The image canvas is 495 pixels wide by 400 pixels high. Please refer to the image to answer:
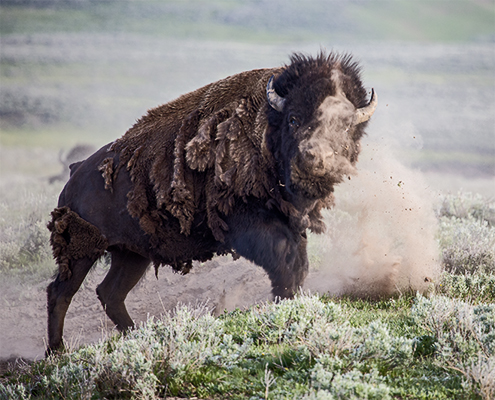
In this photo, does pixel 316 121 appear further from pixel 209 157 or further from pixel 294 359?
pixel 294 359

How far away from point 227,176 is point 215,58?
1835 cm

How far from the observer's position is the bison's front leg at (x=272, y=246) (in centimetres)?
465

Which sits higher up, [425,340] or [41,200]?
[425,340]

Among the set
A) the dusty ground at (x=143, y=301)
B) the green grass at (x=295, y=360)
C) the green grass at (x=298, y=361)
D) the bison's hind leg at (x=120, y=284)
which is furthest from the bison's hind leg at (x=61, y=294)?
the dusty ground at (x=143, y=301)

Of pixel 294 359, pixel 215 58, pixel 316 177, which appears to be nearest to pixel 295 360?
pixel 294 359

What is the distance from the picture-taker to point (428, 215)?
729 centimetres

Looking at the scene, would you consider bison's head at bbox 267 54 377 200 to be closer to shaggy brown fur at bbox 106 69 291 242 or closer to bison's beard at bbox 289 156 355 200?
bison's beard at bbox 289 156 355 200

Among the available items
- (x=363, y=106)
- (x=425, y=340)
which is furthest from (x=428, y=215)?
(x=425, y=340)

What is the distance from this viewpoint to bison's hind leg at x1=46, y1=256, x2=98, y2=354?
5.39m

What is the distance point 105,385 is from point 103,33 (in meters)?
21.9

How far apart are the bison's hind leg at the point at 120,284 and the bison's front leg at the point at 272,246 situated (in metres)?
1.69

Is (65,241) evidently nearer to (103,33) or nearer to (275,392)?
(275,392)

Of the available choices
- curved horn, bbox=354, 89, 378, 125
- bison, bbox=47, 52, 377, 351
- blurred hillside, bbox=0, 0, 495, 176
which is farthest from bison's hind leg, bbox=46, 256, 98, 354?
blurred hillside, bbox=0, 0, 495, 176

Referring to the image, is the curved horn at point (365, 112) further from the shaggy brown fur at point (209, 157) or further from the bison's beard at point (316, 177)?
the shaggy brown fur at point (209, 157)
